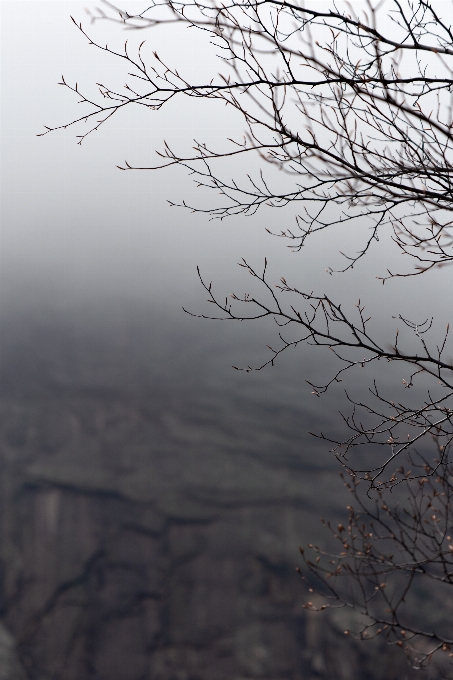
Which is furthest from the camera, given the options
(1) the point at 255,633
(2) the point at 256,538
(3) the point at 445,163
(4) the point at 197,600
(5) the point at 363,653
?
(2) the point at 256,538

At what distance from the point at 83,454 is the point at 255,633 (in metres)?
9.54

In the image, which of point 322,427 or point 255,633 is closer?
point 255,633

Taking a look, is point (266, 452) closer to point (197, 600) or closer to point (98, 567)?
point (197, 600)

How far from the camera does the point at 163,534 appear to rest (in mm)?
16984

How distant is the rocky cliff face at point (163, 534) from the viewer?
13.9m

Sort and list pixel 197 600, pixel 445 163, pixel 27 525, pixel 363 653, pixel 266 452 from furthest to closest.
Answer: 1. pixel 266 452
2. pixel 27 525
3. pixel 197 600
4. pixel 363 653
5. pixel 445 163

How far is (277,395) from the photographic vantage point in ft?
69.5

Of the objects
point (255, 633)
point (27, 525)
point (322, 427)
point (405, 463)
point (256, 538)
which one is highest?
point (322, 427)

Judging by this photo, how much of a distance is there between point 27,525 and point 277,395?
11116 millimetres

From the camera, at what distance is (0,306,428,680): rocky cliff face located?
1386cm

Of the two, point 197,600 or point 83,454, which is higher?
point 83,454

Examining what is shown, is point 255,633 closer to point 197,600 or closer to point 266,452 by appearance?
point 197,600

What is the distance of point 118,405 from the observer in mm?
21453

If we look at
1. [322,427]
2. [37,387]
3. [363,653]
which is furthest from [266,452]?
[37,387]
